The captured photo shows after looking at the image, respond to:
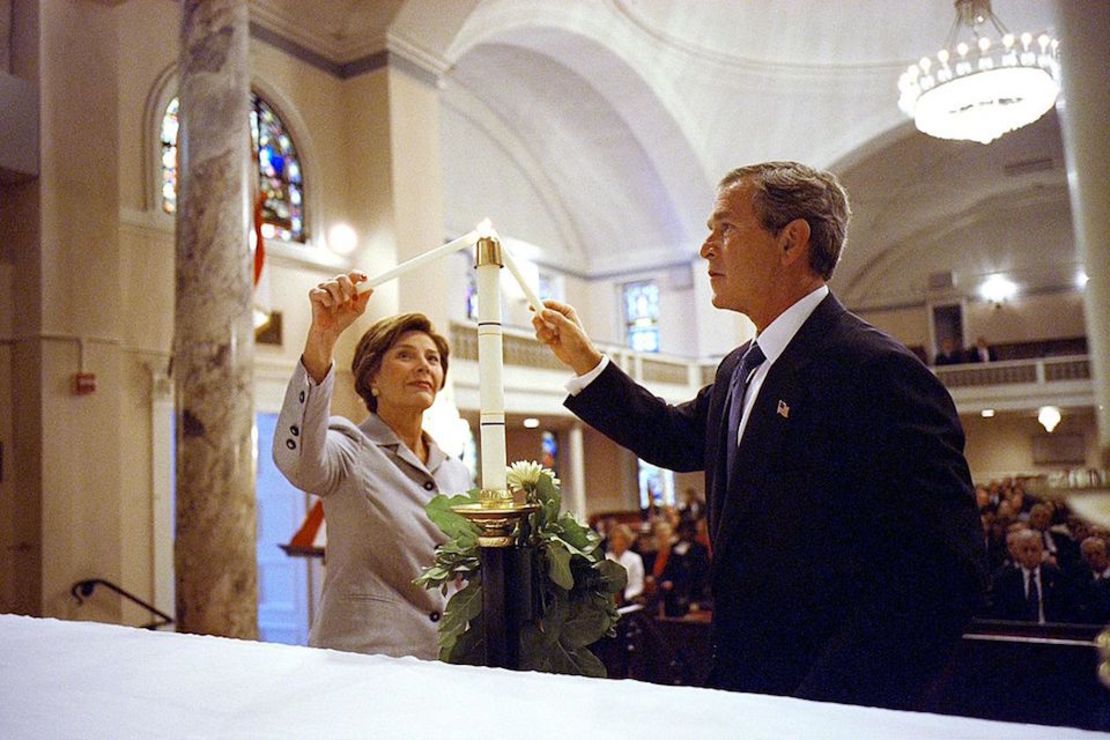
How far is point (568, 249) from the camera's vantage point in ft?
64.1

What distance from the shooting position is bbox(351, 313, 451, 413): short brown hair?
2385mm

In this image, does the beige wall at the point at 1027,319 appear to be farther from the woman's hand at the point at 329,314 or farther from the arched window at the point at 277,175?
the woman's hand at the point at 329,314

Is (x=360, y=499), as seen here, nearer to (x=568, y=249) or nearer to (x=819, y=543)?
(x=819, y=543)

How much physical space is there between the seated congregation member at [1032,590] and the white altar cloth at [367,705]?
20.4 feet

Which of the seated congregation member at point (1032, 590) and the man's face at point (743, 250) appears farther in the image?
the seated congregation member at point (1032, 590)

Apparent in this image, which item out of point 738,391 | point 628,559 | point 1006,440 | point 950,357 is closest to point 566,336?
point 738,391

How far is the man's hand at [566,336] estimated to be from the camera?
6.64ft

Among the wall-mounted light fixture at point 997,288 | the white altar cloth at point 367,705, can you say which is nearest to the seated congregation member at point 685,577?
the white altar cloth at point 367,705

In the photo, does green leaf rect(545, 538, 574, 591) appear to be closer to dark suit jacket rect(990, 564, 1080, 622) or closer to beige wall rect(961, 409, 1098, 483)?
dark suit jacket rect(990, 564, 1080, 622)

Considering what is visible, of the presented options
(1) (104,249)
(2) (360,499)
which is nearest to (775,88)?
(1) (104,249)

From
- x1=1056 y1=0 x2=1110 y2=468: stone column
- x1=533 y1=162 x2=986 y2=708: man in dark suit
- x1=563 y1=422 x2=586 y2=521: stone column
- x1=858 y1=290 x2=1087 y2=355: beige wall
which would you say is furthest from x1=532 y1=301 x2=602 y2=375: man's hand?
x1=858 y1=290 x2=1087 y2=355: beige wall

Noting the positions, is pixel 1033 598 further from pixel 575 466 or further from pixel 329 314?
pixel 575 466

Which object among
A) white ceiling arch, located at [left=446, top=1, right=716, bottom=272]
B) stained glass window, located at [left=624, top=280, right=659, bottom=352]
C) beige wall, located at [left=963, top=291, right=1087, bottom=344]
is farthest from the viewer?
beige wall, located at [left=963, top=291, right=1087, bottom=344]

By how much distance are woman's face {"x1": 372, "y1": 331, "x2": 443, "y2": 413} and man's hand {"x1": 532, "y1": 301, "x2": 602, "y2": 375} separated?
438 mm
